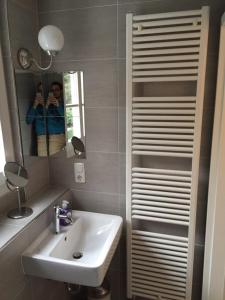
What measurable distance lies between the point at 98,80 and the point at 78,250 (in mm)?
1156

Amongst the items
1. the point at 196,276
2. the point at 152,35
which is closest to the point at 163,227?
the point at 196,276

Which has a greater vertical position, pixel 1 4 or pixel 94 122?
pixel 1 4

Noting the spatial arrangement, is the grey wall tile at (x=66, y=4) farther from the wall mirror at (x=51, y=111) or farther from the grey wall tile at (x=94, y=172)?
the grey wall tile at (x=94, y=172)

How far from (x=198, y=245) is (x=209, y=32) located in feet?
4.52

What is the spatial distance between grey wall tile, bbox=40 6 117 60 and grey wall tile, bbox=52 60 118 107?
1.8 inches

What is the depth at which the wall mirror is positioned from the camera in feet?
5.41

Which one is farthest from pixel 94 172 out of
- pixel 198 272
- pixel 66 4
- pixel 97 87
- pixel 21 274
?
pixel 66 4

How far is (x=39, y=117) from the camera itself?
170 cm

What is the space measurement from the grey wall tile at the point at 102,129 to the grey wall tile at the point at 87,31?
369 mm

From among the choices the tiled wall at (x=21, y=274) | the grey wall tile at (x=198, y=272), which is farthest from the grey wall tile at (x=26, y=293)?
the grey wall tile at (x=198, y=272)

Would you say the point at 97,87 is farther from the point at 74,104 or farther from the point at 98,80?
the point at 74,104

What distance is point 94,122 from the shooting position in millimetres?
1749

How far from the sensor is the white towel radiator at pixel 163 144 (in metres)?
1.43

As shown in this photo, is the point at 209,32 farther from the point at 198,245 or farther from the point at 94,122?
the point at 198,245
